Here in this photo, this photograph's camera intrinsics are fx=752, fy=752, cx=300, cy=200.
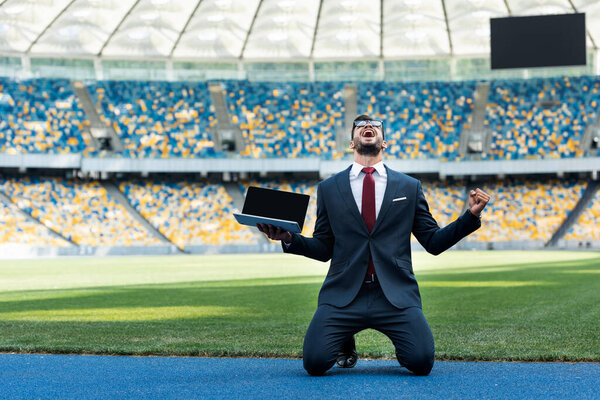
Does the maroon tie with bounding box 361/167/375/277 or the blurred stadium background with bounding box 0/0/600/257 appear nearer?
the maroon tie with bounding box 361/167/375/277

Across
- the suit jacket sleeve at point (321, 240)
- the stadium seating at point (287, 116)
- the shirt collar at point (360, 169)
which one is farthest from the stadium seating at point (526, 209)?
the shirt collar at point (360, 169)

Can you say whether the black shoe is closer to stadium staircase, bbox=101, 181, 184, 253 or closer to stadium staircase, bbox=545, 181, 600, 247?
stadium staircase, bbox=101, 181, 184, 253

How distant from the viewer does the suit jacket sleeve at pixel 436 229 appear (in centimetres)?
579

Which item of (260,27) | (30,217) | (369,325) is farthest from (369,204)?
(30,217)

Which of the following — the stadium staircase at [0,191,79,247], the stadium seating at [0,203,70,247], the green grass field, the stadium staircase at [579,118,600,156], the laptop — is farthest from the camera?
the stadium staircase at [579,118,600,156]

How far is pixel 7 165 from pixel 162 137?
9424mm

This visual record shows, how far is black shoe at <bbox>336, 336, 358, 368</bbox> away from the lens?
6.28m

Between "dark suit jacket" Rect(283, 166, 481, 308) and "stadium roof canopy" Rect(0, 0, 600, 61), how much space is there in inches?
1376

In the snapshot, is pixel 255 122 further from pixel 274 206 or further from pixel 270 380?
pixel 270 380

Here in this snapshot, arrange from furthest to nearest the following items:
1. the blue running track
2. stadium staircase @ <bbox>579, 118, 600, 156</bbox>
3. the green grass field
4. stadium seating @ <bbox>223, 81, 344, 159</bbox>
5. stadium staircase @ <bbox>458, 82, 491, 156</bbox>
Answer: stadium seating @ <bbox>223, 81, 344, 159</bbox> < stadium staircase @ <bbox>458, 82, 491, 156</bbox> < stadium staircase @ <bbox>579, 118, 600, 156</bbox> < the green grass field < the blue running track

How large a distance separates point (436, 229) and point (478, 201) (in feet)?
2.33

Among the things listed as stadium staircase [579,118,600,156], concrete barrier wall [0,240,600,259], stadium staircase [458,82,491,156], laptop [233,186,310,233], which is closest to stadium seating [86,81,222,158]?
concrete barrier wall [0,240,600,259]

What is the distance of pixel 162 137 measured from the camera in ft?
157

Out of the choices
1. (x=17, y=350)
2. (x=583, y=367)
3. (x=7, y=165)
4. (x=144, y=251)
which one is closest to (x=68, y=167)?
(x=7, y=165)
